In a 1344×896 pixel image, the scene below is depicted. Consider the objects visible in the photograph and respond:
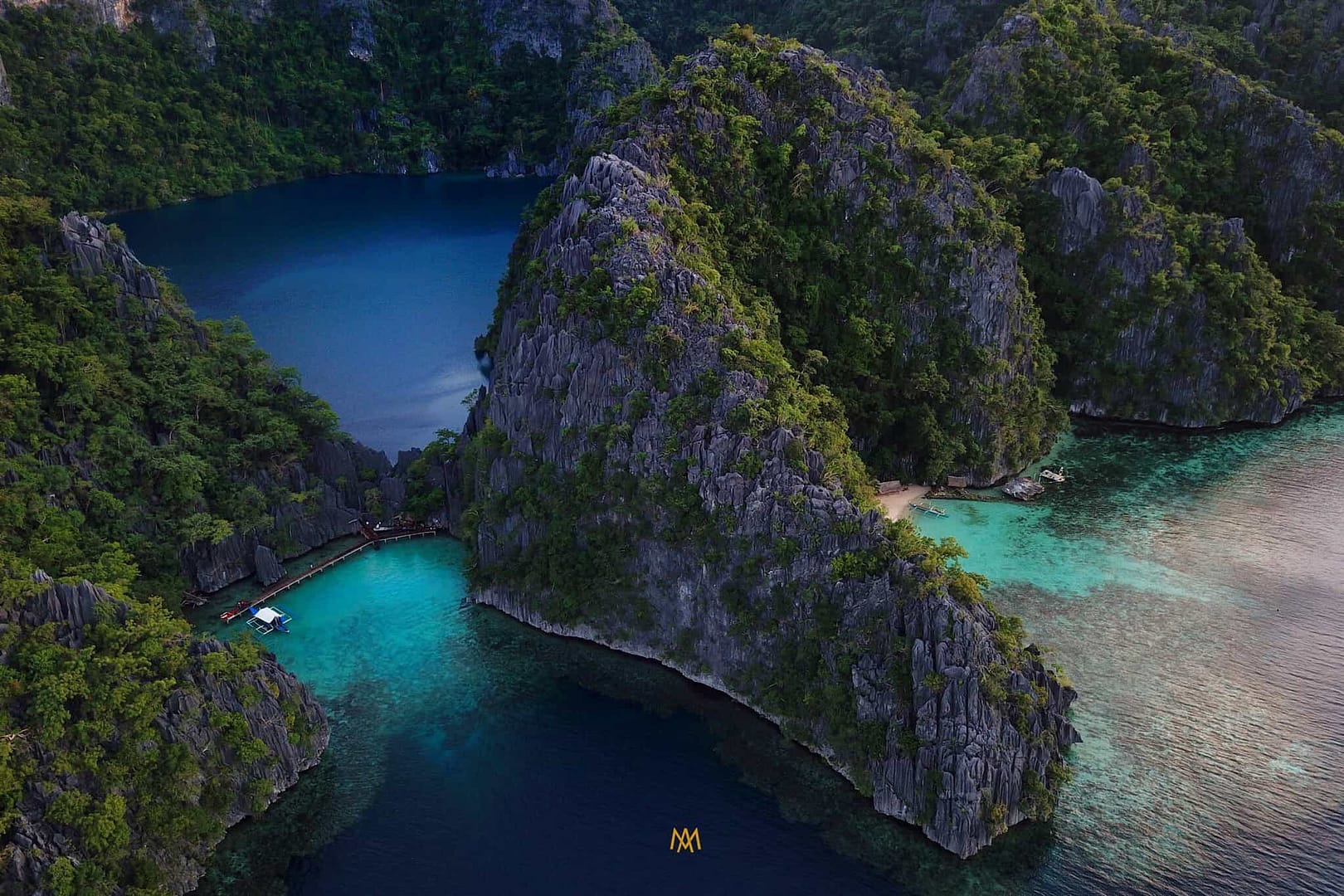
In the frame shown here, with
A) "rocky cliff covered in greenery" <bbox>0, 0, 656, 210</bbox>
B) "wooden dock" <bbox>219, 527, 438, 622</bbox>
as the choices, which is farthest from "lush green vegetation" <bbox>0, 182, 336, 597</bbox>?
"rocky cliff covered in greenery" <bbox>0, 0, 656, 210</bbox>

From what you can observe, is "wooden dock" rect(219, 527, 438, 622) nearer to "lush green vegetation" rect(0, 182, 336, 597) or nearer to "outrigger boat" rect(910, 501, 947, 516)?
"lush green vegetation" rect(0, 182, 336, 597)

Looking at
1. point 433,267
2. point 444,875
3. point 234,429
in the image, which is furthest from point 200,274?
point 444,875

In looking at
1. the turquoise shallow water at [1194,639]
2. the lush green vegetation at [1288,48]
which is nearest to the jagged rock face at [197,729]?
the turquoise shallow water at [1194,639]

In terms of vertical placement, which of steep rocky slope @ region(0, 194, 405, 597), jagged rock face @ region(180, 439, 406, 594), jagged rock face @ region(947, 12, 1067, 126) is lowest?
jagged rock face @ region(180, 439, 406, 594)

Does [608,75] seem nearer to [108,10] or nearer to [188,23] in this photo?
[188,23]

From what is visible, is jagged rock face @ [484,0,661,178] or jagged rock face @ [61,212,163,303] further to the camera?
jagged rock face @ [484,0,661,178]

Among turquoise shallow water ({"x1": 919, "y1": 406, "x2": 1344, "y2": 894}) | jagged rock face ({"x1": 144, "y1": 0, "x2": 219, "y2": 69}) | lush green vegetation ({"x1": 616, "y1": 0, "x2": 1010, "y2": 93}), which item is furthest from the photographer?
jagged rock face ({"x1": 144, "y1": 0, "x2": 219, "y2": 69})

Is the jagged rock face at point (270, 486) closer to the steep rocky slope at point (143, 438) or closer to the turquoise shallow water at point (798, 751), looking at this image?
the steep rocky slope at point (143, 438)
